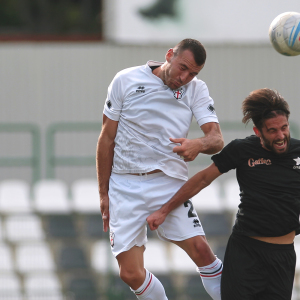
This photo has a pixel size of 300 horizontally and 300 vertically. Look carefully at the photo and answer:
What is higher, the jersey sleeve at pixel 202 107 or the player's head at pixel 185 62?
the player's head at pixel 185 62

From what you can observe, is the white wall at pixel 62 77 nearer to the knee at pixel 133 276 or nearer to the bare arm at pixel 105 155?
the bare arm at pixel 105 155

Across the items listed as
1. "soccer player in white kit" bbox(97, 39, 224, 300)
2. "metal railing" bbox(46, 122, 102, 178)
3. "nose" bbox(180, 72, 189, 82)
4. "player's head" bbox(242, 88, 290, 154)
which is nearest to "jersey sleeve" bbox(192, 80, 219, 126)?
"soccer player in white kit" bbox(97, 39, 224, 300)

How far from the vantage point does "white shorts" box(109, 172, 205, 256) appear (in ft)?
12.1

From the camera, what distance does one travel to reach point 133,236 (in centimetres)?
370

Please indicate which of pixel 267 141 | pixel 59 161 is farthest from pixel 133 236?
pixel 59 161

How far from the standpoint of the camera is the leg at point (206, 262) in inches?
144

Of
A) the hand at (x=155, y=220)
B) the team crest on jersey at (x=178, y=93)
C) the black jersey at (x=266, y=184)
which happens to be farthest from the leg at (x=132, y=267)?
the team crest on jersey at (x=178, y=93)

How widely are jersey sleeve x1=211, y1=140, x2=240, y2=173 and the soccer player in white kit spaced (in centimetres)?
25

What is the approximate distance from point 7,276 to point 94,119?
3039 millimetres

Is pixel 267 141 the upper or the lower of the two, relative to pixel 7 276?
upper

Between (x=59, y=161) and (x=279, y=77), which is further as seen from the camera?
(x=279, y=77)

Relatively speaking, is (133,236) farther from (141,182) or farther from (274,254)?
(274,254)

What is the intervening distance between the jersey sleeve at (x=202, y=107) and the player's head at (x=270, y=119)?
36cm

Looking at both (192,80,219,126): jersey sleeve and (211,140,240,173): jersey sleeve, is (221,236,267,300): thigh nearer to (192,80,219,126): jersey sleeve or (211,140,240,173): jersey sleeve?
(211,140,240,173): jersey sleeve
